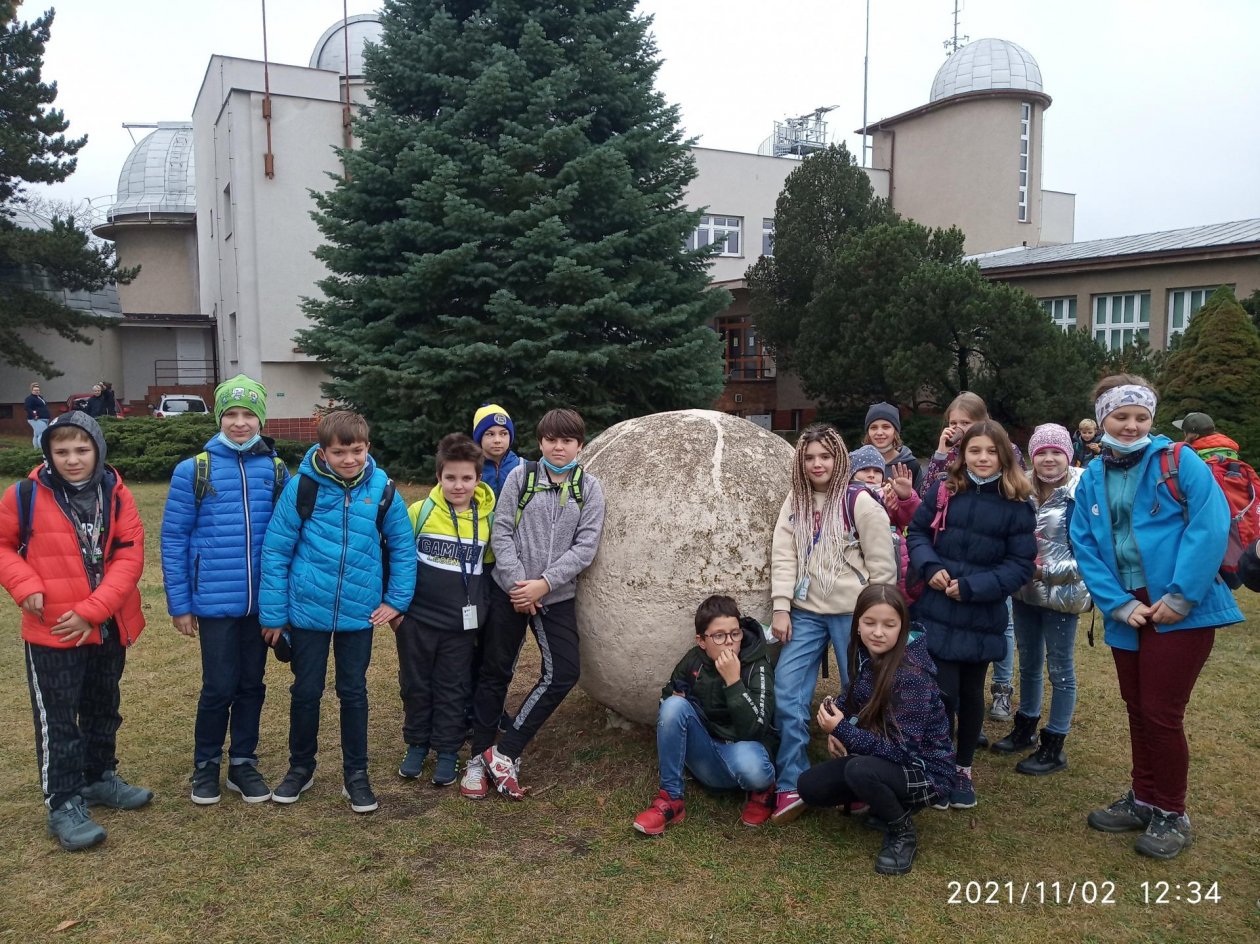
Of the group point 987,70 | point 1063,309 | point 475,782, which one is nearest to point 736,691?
point 475,782

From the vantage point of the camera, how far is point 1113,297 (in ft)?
72.3

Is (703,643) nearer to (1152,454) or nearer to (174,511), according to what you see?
(1152,454)

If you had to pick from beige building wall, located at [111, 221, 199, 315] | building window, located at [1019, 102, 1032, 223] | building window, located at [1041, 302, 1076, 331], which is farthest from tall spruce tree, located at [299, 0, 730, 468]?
beige building wall, located at [111, 221, 199, 315]

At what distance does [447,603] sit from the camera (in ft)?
15.4

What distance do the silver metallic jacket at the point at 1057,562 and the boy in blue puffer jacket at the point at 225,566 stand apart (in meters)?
3.94

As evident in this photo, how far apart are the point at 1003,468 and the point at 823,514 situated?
0.89 metres

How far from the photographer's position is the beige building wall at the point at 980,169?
105ft

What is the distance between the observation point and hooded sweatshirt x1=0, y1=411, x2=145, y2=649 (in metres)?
4.13

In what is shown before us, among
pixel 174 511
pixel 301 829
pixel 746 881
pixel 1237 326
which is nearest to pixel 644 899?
pixel 746 881

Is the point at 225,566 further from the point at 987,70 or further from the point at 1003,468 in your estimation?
the point at 987,70

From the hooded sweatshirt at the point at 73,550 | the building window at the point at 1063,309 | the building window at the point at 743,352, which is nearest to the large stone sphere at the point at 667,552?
the hooded sweatshirt at the point at 73,550

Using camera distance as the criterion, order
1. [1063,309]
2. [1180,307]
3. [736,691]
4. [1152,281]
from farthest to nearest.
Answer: [1063,309] < [1152,281] < [1180,307] < [736,691]

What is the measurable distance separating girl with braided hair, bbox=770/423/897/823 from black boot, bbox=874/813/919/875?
1.47 ft

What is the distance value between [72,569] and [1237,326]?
15099mm
